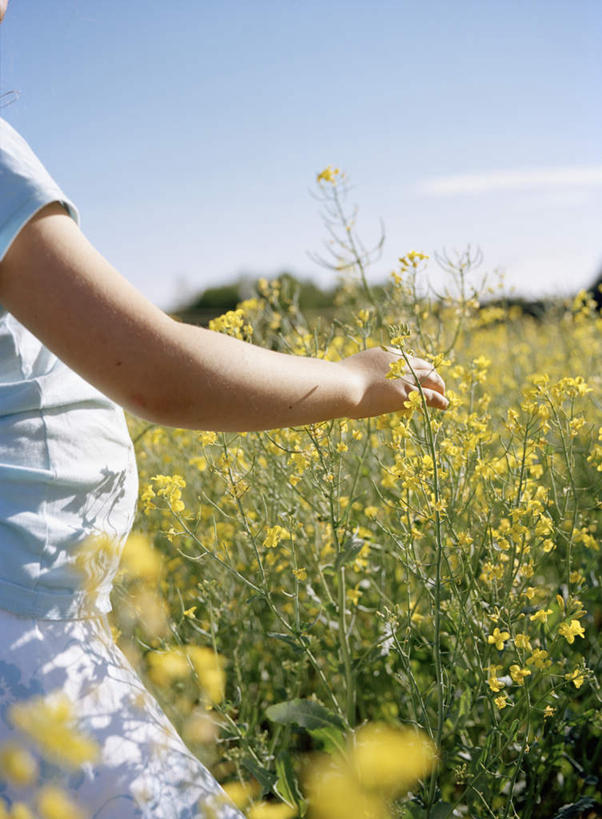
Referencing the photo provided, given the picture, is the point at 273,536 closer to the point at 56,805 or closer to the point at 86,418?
the point at 86,418

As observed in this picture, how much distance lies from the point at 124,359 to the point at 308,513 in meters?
1.41

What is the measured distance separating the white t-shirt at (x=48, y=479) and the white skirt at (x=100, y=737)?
4 centimetres

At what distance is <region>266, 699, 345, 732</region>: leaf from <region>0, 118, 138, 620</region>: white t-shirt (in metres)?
0.62

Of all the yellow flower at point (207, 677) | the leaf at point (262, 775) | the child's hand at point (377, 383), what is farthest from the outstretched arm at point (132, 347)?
the leaf at point (262, 775)

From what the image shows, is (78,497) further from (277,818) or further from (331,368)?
(277,818)

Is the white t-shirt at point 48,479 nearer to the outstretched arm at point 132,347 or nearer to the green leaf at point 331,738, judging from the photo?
the outstretched arm at point 132,347

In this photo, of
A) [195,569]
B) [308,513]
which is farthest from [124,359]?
[195,569]

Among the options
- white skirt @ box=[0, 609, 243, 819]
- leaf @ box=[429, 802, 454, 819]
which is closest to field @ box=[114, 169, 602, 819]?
leaf @ box=[429, 802, 454, 819]

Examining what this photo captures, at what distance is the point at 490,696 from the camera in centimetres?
142

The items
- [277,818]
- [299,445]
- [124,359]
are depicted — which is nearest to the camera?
[124,359]

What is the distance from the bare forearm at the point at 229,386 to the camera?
763mm

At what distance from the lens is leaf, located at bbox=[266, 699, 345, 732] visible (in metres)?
1.44

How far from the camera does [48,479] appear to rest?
0.87 meters

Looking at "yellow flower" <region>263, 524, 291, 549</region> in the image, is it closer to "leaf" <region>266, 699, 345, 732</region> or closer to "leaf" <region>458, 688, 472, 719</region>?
"leaf" <region>266, 699, 345, 732</region>
